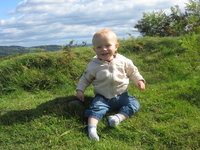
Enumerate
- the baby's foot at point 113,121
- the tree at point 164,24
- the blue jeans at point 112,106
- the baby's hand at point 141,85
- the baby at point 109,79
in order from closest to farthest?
1. the baby's foot at point 113,121
2. the blue jeans at point 112,106
3. the baby at point 109,79
4. the baby's hand at point 141,85
5. the tree at point 164,24

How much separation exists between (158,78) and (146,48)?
5.42 ft

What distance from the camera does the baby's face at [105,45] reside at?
4141 millimetres

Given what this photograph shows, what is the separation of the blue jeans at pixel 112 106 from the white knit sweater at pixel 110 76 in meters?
0.08

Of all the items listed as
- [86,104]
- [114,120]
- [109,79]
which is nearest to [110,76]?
[109,79]

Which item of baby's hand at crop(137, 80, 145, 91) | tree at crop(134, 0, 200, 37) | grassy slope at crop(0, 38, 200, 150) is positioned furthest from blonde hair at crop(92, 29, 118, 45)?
tree at crop(134, 0, 200, 37)

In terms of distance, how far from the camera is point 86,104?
452cm

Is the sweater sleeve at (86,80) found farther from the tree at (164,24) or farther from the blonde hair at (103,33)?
the tree at (164,24)

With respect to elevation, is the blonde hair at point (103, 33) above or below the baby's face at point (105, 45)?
above

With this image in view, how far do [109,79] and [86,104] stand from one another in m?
0.61

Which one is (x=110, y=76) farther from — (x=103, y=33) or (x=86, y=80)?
(x=103, y=33)

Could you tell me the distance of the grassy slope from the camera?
355cm

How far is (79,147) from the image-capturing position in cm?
342

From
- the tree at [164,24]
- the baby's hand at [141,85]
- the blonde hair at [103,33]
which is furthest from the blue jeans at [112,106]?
the tree at [164,24]

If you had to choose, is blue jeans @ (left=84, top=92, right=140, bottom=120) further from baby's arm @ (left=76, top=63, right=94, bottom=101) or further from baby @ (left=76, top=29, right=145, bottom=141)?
baby's arm @ (left=76, top=63, right=94, bottom=101)
